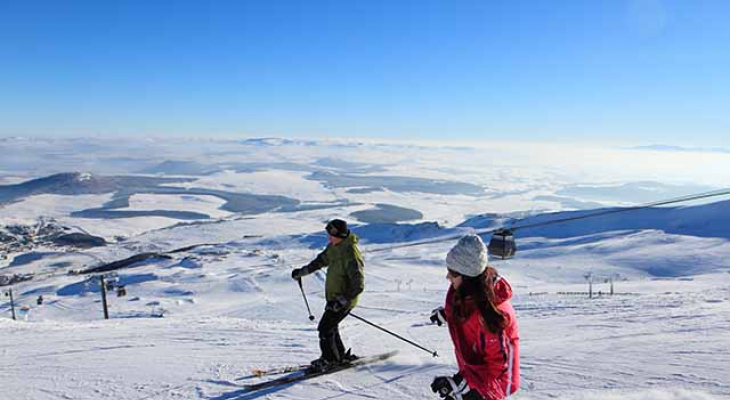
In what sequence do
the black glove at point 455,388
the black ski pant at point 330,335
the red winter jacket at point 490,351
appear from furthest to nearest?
1. the black ski pant at point 330,335
2. the black glove at point 455,388
3. the red winter jacket at point 490,351

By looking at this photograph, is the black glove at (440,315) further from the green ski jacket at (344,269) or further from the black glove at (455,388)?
the green ski jacket at (344,269)

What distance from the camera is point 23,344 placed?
814 cm

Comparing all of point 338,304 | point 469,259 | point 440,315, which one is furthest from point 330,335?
point 469,259

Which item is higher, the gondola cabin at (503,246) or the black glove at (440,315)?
the gondola cabin at (503,246)

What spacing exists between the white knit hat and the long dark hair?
0.05 meters

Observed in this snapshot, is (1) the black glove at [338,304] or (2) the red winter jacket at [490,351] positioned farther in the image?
(1) the black glove at [338,304]

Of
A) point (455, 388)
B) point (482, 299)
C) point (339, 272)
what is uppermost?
point (482, 299)

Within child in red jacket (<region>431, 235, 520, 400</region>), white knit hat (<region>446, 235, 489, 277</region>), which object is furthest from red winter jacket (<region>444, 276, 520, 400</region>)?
white knit hat (<region>446, 235, 489, 277</region>)

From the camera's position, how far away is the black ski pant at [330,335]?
→ 572 centimetres

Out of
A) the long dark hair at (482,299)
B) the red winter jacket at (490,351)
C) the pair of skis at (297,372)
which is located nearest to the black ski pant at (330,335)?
the pair of skis at (297,372)

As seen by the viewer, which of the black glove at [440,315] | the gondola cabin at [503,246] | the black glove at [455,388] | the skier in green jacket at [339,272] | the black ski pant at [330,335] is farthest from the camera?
the black ski pant at [330,335]

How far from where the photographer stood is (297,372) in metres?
6.16

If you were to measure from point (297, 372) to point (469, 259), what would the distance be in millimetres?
4182

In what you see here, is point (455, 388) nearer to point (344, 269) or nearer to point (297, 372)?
point (344, 269)
